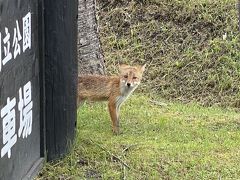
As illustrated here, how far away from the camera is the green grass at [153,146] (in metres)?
5.92

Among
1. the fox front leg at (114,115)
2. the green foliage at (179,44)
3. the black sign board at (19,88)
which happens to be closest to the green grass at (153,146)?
the fox front leg at (114,115)

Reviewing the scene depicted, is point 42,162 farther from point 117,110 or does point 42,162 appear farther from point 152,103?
point 152,103

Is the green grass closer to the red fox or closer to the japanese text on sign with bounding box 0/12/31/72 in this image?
the red fox

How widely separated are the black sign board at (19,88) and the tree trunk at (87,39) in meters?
4.26

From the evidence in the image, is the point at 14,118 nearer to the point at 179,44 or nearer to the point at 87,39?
the point at 87,39

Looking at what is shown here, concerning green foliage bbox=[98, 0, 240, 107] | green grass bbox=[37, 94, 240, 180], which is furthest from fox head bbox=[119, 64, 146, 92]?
green foliage bbox=[98, 0, 240, 107]

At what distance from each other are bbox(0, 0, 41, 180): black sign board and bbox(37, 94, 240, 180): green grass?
0.94 m

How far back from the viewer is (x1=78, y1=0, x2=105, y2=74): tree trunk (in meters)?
9.27

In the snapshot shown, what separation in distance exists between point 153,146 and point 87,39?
302cm

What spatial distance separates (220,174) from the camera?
6113 millimetres

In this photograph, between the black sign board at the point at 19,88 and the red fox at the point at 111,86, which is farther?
the red fox at the point at 111,86

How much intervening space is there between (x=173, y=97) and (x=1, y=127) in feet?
19.7

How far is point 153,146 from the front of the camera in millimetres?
6637

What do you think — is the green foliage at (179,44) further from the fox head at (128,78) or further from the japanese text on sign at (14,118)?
the japanese text on sign at (14,118)
